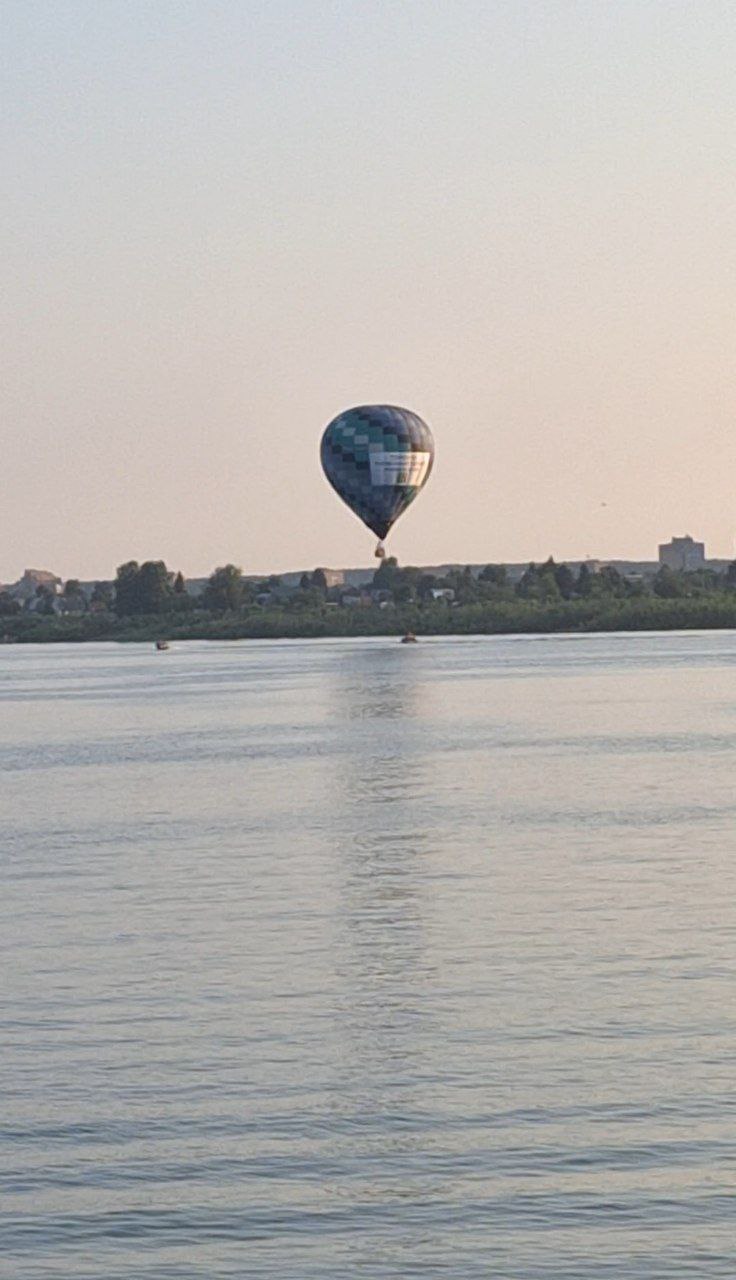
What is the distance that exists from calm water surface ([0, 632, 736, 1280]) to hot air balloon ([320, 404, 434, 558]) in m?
72.6

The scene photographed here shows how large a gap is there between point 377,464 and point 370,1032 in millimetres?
102411

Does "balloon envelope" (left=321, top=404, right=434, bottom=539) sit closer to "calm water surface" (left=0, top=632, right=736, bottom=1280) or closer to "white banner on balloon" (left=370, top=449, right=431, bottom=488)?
"white banner on balloon" (left=370, top=449, right=431, bottom=488)

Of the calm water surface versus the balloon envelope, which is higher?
the balloon envelope

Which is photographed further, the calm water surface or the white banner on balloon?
the white banner on balloon

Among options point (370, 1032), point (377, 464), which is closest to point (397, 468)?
point (377, 464)

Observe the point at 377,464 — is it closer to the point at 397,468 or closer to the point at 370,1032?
the point at 397,468

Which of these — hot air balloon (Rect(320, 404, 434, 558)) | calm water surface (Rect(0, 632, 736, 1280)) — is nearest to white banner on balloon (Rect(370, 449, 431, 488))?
hot air balloon (Rect(320, 404, 434, 558))

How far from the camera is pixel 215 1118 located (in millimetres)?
17234

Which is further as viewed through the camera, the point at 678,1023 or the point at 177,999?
the point at 177,999

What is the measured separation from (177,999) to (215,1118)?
17.1 feet

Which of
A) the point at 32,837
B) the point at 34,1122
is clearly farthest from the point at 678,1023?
the point at 32,837

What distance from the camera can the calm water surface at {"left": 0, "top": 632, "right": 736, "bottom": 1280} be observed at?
14477 mm

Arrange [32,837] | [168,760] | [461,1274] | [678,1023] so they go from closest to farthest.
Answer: [461,1274] → [678,1023] → [32,837] → [168,760]

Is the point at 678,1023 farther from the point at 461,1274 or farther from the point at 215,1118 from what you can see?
the point at 461,1274
